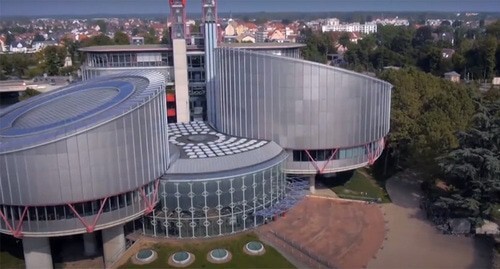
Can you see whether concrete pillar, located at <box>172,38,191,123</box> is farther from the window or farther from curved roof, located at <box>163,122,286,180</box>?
the window

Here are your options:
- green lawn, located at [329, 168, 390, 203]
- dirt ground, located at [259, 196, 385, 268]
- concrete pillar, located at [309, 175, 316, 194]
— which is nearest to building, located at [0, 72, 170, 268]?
dirt ground, located at [259, 196, 385, 268]

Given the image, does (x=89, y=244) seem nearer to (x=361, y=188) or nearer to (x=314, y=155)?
(x=314, y=155)

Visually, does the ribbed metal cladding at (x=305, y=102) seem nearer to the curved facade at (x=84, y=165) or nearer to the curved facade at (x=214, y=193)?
the curved facade at (x=214, y=193)

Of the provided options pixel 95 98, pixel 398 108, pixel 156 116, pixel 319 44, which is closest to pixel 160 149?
pixel 156 116

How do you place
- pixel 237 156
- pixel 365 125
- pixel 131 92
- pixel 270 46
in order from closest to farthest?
pixel 131 92 < pixel 237 156 < pixel 365 125 < pixel 270 46

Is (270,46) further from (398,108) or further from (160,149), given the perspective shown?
(160,149)
